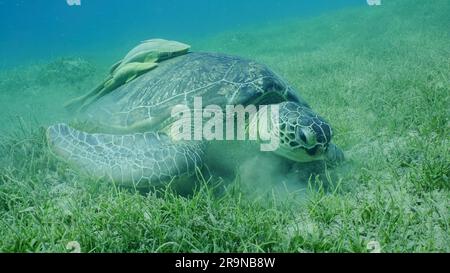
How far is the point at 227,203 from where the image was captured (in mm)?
2051

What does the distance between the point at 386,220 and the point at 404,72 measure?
4.42 metres

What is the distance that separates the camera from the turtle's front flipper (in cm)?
226

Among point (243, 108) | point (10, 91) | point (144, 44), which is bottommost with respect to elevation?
point (10, 91)

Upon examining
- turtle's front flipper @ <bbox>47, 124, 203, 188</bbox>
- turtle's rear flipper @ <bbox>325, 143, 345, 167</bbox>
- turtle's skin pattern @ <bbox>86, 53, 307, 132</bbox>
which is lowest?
turtle's rear flipper @ <bbox>325, 143, 345, 167</bbox>

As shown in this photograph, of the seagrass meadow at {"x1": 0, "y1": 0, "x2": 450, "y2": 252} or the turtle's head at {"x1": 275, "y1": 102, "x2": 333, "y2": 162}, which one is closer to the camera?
the seagrass meadow at {"x1": 0, "y1": 0, "x2": 450, "y2": 252}

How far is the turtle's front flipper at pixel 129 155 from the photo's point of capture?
2.26 meters

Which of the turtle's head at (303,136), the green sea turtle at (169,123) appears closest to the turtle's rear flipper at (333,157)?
the green sea turtle at (169,123)

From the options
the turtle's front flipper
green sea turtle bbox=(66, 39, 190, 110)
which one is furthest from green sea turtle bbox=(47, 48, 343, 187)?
green sea turtle bbox=(66, 39, 190, 110)

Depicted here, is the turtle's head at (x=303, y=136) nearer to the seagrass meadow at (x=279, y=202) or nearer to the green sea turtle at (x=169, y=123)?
the green sea turtle at (x=169, y=123)

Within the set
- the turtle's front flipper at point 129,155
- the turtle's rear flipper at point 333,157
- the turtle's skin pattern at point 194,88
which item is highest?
the turtle's skin pattern at point 194,88

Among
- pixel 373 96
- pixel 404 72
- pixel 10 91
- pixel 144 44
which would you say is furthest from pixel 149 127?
pixel 10 91

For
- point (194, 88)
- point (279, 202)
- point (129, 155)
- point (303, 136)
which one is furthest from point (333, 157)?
point (129, 155)

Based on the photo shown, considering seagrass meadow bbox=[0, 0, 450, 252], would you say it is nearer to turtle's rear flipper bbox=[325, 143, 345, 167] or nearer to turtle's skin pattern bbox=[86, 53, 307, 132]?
turtle's rear flipper bbox=[325, 143, 345, 167]
